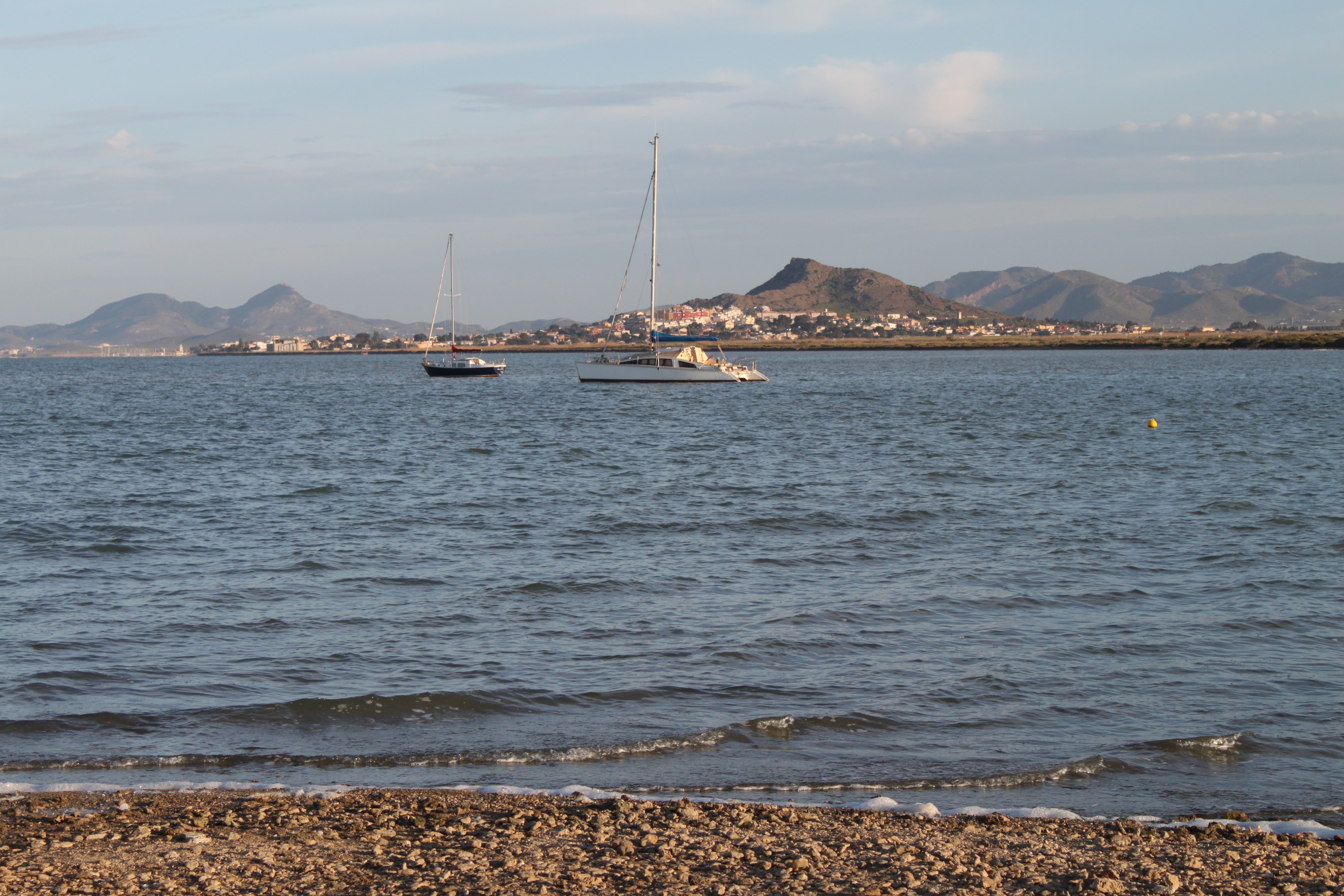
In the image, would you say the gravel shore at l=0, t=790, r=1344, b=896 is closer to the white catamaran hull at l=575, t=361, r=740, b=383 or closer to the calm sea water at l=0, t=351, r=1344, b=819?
the calm sea water at l=0, t=351, r=1344, b=819

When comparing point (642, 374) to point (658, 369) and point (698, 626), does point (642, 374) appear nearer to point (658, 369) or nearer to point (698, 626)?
point (658, 369)

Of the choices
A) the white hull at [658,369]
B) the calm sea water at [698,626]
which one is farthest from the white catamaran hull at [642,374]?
the calm sea water at [698,626]

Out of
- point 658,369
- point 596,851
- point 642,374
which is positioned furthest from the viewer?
point 642,374

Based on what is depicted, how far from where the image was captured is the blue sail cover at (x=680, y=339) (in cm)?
8138

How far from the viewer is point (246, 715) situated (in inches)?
400

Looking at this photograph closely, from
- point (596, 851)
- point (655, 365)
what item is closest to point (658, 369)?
point (655, 365)

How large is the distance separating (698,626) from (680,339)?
69.3m

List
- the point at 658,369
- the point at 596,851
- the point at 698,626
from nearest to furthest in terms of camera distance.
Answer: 1. the point at 596,851
2. the point at 698,626
3. the point at 658,369

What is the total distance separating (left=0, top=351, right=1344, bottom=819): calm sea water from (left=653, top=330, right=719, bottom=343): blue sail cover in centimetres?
4735

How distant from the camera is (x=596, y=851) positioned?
6.62 metres

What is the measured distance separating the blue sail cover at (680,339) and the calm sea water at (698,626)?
155 feet

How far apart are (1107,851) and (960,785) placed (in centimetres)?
186

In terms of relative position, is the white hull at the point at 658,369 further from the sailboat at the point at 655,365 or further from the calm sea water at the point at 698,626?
the calm sea water at the point at 698,626

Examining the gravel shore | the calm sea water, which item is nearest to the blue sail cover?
the calm sea water
